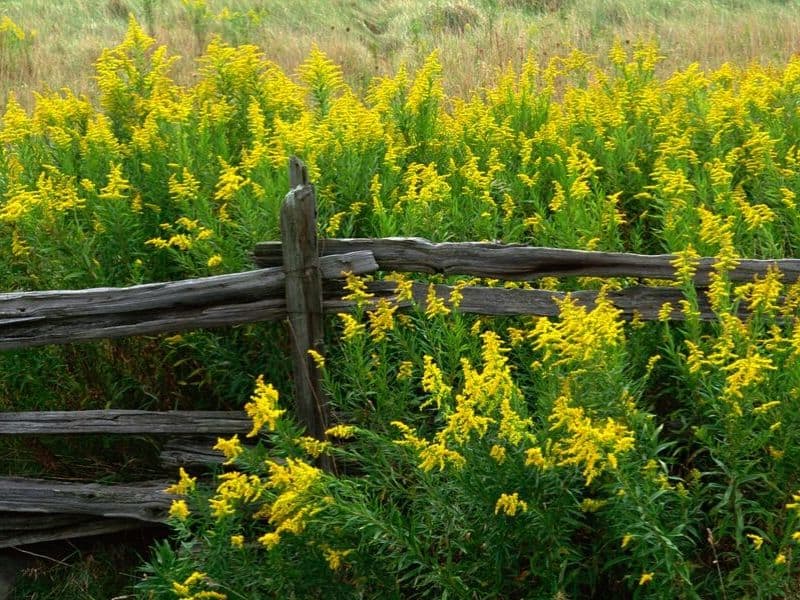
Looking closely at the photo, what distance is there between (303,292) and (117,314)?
913 millimetres

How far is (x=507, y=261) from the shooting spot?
446 centimetres

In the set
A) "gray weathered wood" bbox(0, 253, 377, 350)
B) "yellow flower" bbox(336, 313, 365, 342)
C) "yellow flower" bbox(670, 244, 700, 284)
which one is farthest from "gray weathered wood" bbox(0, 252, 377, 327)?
"yellow flower" bbox(670, 244, 700, 284)

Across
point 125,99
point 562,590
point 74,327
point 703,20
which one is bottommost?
point 703,20

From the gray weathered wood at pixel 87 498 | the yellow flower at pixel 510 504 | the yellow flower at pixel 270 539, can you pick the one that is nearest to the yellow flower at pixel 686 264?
the yellow flower at pixel 510 504

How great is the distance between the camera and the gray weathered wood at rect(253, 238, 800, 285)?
439 centimetres

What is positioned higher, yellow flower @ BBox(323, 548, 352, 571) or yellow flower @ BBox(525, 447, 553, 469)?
yellow flower @ BBox(525, 447, 553, 469)

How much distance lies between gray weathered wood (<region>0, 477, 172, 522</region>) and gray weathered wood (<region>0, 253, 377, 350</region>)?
2.69 feet

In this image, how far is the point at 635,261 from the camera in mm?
4387

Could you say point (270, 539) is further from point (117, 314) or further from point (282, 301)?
point (117, 314)

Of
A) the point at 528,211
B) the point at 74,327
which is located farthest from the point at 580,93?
the point at 74,327

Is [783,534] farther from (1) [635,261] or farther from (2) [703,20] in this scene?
(2) [703,20]

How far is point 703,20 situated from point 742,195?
1095cm

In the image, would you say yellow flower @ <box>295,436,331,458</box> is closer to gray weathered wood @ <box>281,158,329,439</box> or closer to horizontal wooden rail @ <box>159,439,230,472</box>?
gray weathered wood @ <box>281,158,329,439</box>

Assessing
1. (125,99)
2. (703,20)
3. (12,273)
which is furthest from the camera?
(703,20)
